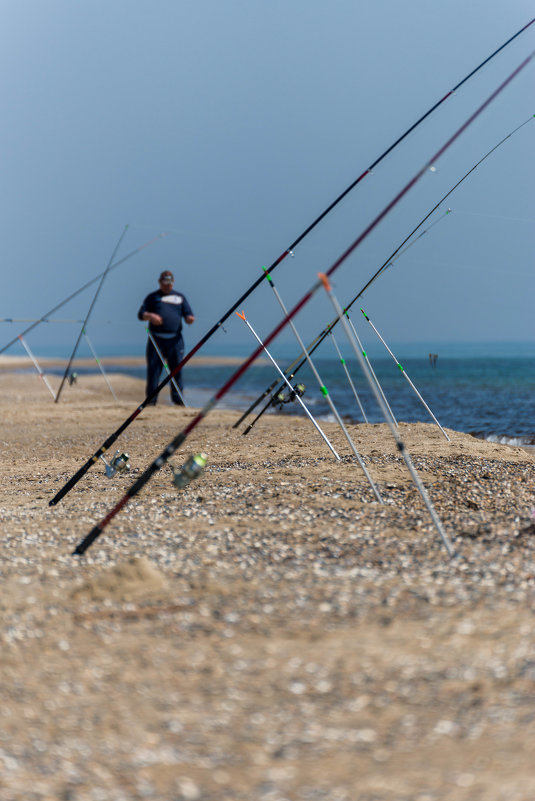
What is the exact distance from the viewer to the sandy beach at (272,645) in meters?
2.56

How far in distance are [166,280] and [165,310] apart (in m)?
0.54

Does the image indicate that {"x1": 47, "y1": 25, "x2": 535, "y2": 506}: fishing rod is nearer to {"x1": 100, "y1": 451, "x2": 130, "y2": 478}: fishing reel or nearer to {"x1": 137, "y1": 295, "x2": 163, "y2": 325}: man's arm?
{"x1": 100, "y1": 451, "x2": 130, "y2": 478}: fishing reel

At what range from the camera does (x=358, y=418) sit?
579 inches

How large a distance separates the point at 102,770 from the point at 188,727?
1.17 ft

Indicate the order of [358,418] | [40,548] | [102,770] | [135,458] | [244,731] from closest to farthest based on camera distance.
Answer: [102,770]
[244,731]
[40,548]
[135,458]
[358,418]

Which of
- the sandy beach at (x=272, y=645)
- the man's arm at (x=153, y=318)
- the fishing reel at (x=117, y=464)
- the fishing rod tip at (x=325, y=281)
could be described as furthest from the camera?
the man's arm at (x=153, y=318)

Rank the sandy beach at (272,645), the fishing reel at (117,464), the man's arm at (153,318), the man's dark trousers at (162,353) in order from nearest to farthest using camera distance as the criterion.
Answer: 1. the sandy beach at (272,645)
2. the fishing reel at (117,464)
3. the man's arm at (153,318)
4. the man's dark trousers at (162,353)

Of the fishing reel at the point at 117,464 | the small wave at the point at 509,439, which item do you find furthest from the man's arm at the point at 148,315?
the fishing reel at the point at 117,464

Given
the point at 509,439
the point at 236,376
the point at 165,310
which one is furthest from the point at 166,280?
the point at 236,376

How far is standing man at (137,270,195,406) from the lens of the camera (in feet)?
44.2

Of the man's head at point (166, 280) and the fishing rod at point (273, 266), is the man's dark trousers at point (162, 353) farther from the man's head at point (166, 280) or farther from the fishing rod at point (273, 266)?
the fishing rod at point (273, 266)

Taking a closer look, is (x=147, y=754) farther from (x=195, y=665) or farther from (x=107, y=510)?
(x=107, y=510)

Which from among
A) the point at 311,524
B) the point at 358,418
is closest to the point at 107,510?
the point at 311,524

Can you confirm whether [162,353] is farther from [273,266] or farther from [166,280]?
[273,266]
